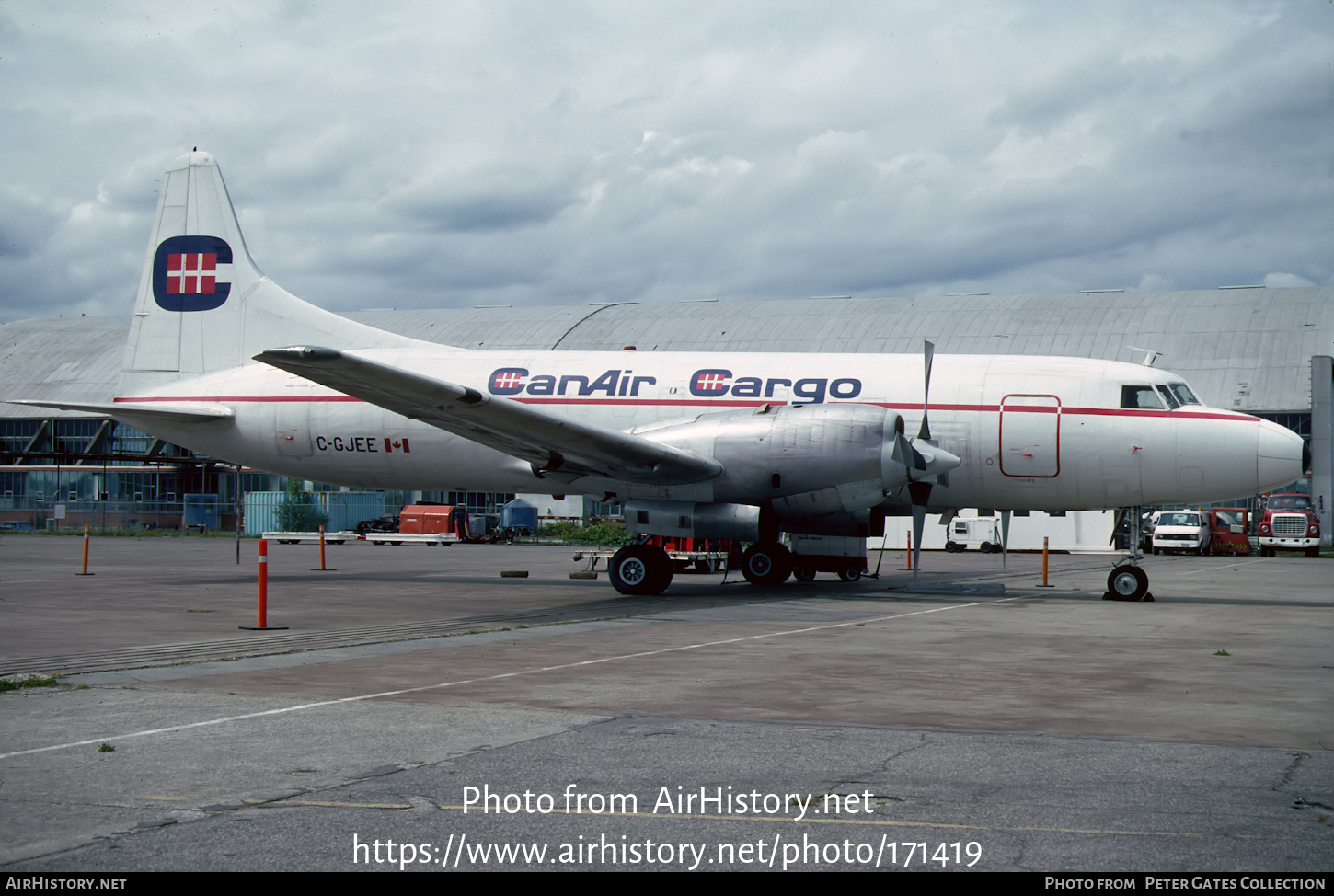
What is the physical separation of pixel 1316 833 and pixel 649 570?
1627 cm

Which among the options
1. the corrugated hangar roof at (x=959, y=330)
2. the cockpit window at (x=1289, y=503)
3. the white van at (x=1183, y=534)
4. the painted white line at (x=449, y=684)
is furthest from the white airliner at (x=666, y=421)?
the corrugated hangar roof at (x=959, y=330)

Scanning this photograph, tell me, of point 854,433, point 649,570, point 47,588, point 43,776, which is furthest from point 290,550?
point 43,776

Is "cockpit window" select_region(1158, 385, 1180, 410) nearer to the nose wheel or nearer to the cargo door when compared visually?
A: the cargo door

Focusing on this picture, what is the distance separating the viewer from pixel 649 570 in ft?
70.3

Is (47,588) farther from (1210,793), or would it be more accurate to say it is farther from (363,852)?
(1210,793)

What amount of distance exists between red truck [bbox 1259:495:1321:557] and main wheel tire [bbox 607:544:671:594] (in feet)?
105

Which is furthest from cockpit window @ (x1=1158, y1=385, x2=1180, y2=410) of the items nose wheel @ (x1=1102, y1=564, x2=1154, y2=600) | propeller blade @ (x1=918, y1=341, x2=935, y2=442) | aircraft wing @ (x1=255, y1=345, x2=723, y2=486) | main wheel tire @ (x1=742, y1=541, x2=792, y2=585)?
aircraft wing @ (x1=255, y1=345, x2=723, y2=486)

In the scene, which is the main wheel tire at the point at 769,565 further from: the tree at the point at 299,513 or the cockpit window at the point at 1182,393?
the tree at the point at 299,513

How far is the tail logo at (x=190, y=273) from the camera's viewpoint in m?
26.5

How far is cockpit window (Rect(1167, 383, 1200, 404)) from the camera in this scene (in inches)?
848

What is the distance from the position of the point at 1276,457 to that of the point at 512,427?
12.9 metres

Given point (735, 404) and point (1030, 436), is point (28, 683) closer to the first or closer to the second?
point (735, 404)

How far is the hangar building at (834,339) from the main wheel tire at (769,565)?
2877 centimetres

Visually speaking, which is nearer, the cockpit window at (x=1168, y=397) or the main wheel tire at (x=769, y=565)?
the cockpit window at (x=1168, y=397)
